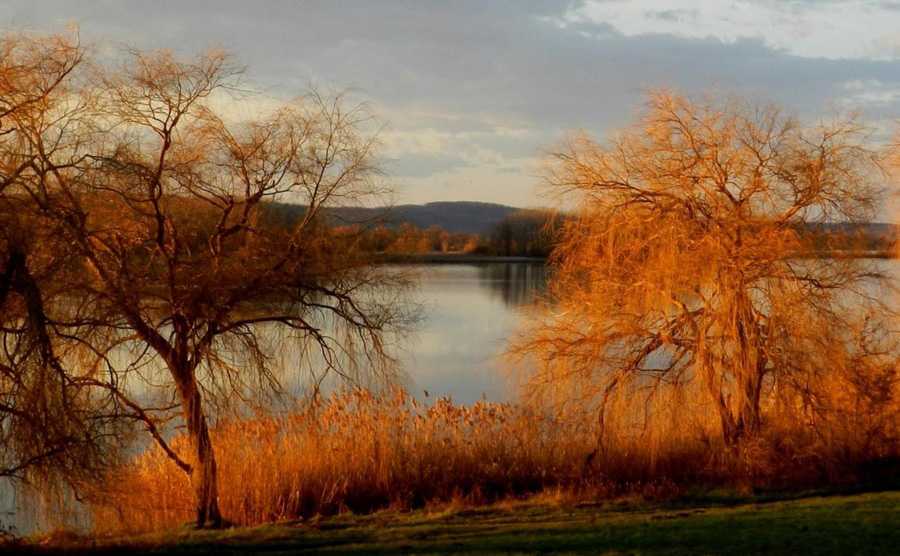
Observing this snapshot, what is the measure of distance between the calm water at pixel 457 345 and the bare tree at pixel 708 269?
1975 millimetres

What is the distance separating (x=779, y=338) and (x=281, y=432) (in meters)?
8.59

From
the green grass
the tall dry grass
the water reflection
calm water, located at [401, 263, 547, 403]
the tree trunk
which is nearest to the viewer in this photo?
the green grass

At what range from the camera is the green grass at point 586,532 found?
1009cm

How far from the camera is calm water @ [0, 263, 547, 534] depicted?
14.9m

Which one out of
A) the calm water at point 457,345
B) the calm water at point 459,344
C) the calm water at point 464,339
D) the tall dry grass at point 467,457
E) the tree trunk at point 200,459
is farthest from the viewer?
the calm water at point 464,339

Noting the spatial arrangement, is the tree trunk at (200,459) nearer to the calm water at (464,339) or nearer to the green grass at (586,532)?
the green grass at (586,532)

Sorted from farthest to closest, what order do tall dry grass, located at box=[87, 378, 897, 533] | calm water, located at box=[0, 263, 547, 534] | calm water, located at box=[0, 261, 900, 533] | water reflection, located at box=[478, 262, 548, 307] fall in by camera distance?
water reflection, located at box=[478, 262, 548, 307]
calm water, located at box=[0, 261, 900, 533]
calm water, located at box=[0, 263, 547, 534]
tall dry grass, located at box=[87, 378, 897, 533]

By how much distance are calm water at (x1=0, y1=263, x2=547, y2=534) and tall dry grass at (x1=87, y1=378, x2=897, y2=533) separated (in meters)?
1.20

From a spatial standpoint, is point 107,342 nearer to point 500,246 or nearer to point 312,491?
point 312,491

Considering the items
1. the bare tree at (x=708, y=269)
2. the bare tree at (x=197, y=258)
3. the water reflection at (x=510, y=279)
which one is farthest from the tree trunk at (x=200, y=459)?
the water reflection at (x=510, y=279)

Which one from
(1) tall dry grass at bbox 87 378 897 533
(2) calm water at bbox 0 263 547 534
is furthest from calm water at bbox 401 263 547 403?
(1) tall dry grass at bbox 87 378 897 533

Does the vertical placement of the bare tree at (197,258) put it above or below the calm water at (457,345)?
above

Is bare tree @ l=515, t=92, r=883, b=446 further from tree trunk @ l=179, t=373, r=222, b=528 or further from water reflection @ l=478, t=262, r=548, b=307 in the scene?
water reflection @ l=478, t=262, r=548, b=307

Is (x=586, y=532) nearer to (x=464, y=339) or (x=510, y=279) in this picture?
(x=464, y=339)
